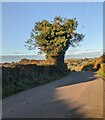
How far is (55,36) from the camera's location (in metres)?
57.4

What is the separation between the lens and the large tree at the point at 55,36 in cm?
5712

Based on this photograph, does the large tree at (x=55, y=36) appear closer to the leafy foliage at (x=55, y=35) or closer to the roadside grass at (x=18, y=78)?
the leafy foliage at (x=55, y=35)

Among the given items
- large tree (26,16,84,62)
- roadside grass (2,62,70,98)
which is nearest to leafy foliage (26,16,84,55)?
large tree (26,16,84,62)

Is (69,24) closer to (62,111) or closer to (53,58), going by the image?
(53,58)

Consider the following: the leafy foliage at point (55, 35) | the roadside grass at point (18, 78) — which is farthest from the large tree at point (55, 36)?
the roadside grass at point (18, 78)

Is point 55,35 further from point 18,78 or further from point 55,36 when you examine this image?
point 18,78

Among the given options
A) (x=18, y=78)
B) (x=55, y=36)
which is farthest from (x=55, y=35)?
(x=18, y=78)

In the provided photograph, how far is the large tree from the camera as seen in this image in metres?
57.1

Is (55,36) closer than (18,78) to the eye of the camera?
No

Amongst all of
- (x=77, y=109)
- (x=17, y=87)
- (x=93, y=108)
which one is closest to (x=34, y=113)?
(x=77, y=109)

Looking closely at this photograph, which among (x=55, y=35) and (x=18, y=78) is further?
(x=55, y=35)

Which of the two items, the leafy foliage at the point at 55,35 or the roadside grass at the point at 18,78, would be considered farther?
the leafy foliage at the point at 55,35

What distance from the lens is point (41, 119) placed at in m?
11.1

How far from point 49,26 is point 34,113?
151 ft
